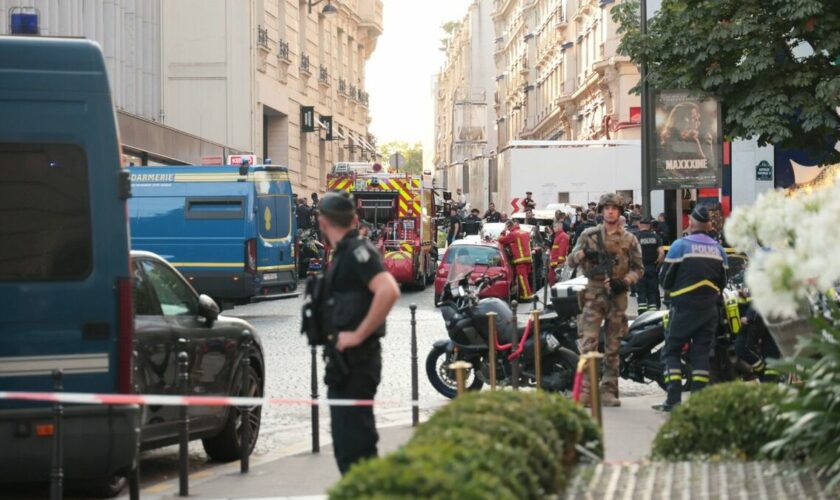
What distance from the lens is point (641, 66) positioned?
95.8 ft

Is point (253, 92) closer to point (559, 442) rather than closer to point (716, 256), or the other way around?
point (716, 256)

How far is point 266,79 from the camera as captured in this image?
49.3m

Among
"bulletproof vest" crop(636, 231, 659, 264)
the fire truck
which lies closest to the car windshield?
the fire truck

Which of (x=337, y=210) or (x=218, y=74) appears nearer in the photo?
(x=337, y=210)

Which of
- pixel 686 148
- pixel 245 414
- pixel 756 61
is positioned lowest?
pixel 245 414

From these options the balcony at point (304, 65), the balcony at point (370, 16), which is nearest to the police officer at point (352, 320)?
the balcony at point (304, 65)

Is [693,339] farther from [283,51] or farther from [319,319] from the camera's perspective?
Result: [283,51]

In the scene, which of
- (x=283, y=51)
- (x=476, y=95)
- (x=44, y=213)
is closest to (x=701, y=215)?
(x=44, y=213)

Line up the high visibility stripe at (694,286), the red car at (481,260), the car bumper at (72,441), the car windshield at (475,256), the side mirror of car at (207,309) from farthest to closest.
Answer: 1. the car windshield at (475,256)
2. the red car at (481,260)
3. the high visibility stripe at (694,286)
4. the side mirror of car at (207,309)
5. the car bumper at (72,441)

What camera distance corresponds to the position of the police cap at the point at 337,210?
7.84 m

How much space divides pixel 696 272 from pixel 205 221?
532 inches

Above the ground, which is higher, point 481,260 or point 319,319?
point 319,319

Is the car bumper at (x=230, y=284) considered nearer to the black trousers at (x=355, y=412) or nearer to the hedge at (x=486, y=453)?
the black trousers at (x=355, y=412)

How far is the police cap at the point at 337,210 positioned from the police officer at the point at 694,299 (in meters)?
6.00
